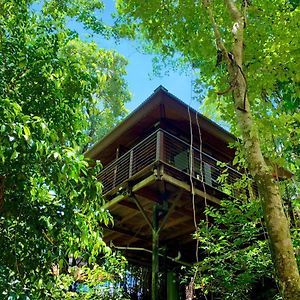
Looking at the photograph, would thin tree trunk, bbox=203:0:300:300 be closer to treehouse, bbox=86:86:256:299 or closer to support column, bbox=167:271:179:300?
treehouse, bbox=86:86:256:299

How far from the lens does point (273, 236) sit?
2918 mm

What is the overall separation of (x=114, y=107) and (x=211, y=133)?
24.1 feet

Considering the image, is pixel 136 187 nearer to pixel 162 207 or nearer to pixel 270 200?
pixel 162 207

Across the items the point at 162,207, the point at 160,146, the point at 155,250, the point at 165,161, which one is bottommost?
the point at 155,250

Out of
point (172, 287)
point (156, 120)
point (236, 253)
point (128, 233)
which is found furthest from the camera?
point (172, 287)

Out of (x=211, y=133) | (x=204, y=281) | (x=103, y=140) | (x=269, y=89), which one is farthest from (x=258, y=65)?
(x=103, y=140)

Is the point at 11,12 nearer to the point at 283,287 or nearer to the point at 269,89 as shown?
the point at 269,89

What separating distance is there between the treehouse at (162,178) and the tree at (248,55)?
178 centimetres

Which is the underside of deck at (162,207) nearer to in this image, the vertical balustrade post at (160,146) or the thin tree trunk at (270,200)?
the vertical balustrade post at (160,146)

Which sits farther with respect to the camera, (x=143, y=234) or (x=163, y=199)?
(x=143, y=234)

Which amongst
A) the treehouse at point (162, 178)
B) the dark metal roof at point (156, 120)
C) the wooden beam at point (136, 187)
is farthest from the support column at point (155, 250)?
the dark metal roof at point (156, 120)

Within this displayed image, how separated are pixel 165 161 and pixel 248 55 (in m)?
3.45

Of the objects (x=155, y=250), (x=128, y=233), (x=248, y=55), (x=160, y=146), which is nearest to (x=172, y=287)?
(x=128, y=233)

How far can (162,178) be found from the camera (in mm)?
7379
